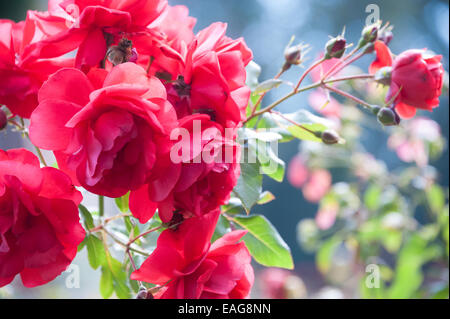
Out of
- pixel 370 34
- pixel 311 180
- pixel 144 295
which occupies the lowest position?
pixel 144 295

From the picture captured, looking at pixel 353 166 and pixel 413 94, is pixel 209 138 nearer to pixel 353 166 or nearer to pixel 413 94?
pixel 413 94

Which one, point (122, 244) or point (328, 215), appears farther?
point (328, 215)

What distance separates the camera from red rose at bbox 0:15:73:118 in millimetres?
293

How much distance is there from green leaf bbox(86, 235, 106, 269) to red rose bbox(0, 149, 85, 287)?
102 millimetres

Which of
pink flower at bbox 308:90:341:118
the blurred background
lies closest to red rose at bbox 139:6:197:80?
pink flower at bbox 308:90:341:118

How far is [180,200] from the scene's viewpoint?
0.25 metres

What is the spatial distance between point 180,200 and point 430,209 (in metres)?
0.82

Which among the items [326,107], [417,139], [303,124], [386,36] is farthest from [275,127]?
[417,139]

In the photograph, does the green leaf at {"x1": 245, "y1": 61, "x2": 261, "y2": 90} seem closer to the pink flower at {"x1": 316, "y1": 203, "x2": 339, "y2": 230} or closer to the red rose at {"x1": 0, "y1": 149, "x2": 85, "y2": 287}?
the red rose at {"x1": 0, "y1": 149, "x2": 85, "y2": 287}

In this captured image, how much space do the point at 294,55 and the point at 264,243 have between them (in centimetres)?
17

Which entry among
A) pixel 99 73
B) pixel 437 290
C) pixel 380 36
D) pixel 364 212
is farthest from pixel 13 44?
pixel 364 212

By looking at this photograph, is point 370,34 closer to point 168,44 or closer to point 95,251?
point 168,44

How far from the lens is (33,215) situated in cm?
26

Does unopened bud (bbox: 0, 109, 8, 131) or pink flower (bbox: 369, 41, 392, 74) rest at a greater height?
pink flower (bbox: 369, 41, 392, 74)
